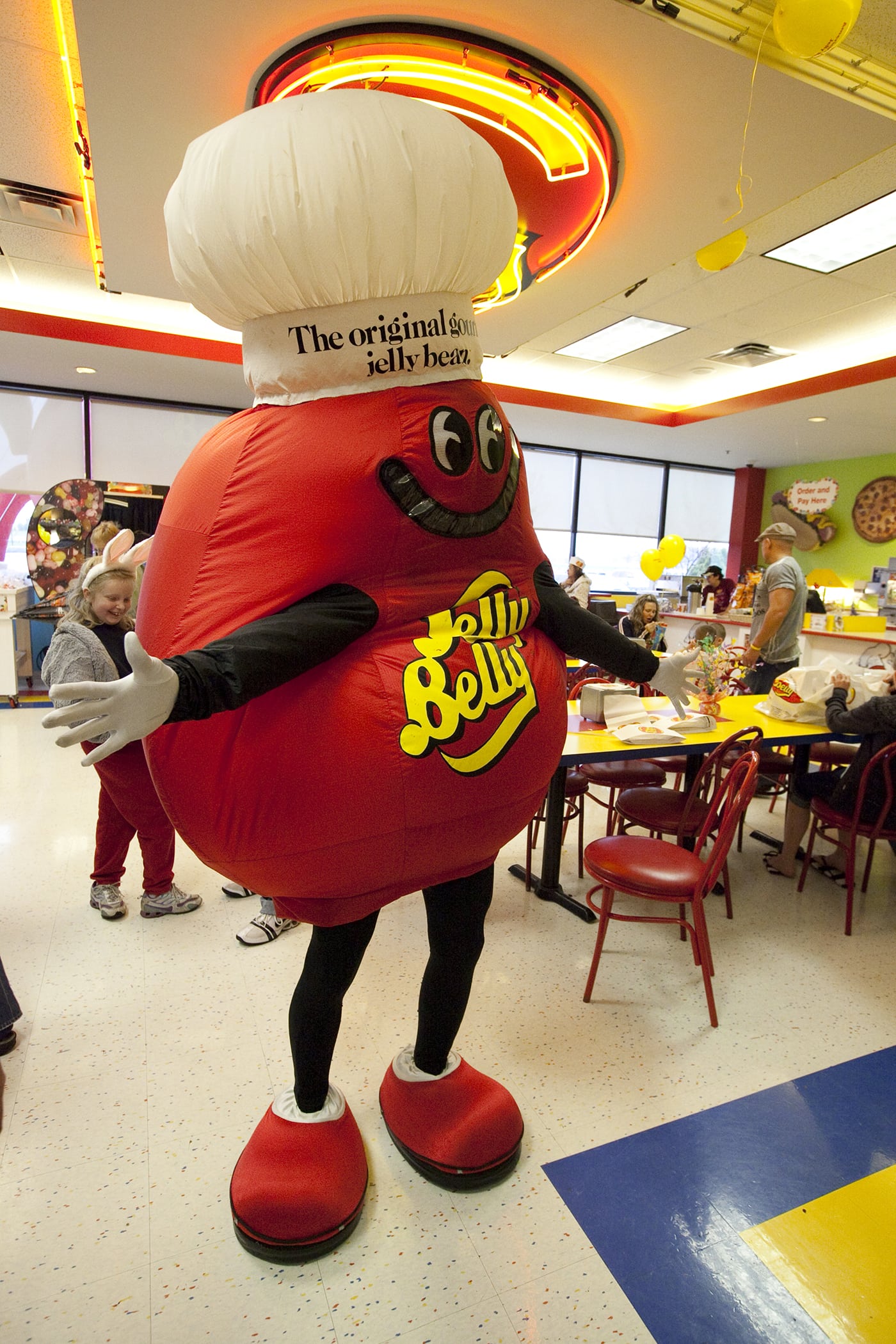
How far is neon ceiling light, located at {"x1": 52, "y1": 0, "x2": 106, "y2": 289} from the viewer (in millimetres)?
2332

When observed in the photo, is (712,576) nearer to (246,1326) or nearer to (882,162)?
(882,162)

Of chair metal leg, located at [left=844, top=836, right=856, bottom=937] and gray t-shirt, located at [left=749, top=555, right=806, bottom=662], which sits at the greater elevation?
gray t-shirt, located at [left=749, top=555, right=806, bottom=662]

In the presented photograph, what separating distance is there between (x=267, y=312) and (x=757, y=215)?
10.6ft

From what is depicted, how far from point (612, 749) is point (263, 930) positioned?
1387 millimetres

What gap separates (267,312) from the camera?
1162 millimetres

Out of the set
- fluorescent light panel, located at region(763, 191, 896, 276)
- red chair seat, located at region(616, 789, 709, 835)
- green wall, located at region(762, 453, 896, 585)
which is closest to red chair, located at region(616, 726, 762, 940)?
red chair seat, located at region(616, 789, 709, 835)

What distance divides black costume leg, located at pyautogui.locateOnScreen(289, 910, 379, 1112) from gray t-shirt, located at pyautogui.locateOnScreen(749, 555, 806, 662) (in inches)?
143

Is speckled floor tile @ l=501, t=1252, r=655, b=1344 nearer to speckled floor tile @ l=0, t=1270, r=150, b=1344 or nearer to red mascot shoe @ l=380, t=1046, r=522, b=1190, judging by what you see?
red mascot shoe @ l=380, t=1046, r=522, b=1190

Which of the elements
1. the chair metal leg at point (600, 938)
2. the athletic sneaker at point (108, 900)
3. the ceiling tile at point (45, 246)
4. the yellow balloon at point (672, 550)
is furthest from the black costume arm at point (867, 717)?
the ceiling tile at point (45, 246)

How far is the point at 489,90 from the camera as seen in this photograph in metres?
2.48

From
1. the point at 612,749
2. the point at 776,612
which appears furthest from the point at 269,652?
the point at 776,612

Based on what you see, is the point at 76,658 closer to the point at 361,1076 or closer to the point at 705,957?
the point at 361,1076

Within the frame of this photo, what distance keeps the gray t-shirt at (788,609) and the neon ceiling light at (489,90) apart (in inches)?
87.9

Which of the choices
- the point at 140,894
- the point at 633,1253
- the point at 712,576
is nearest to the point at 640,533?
the point at 712,576
